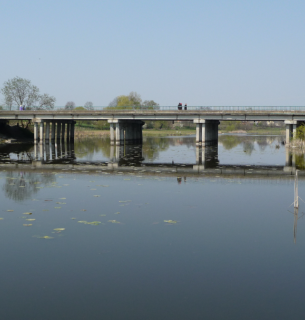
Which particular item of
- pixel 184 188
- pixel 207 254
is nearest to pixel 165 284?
pixel 207 254

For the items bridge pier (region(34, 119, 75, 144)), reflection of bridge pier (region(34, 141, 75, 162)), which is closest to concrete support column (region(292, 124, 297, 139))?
reflection of bridge pier (region(34, 141, 75, 162))

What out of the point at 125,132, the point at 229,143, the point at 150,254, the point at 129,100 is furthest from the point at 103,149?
the point at 129,100

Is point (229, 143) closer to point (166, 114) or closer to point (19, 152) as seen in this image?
point (166, 114)

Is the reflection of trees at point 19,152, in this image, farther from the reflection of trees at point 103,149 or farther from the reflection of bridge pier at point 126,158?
the reflection of bridge pier at point 126,158

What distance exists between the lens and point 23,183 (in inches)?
970

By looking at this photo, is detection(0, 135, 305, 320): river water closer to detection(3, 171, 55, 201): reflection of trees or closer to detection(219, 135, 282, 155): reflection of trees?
detection(3, 171, 55, 201): reflection of trees

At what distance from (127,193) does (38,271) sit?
1101cm

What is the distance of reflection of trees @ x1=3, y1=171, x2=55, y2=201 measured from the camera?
20641mm

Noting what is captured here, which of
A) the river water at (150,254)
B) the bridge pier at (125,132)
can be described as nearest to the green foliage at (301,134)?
the bridge pier at (125,132)

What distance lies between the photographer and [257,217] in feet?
53.7

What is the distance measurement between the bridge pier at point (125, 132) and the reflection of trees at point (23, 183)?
4116 centimetres

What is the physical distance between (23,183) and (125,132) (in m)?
55.7

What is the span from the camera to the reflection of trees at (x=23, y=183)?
67.7 feet

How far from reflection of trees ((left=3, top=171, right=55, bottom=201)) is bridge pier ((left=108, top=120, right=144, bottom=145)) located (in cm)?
4116
